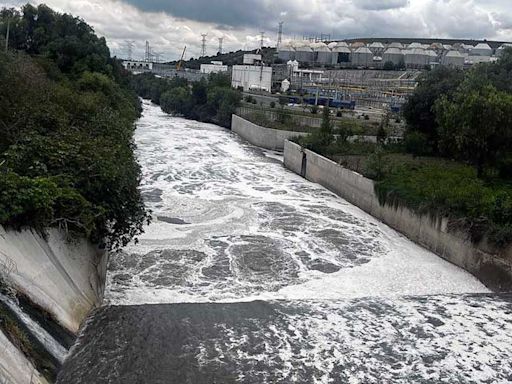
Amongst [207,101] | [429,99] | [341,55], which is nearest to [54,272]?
[429,99]

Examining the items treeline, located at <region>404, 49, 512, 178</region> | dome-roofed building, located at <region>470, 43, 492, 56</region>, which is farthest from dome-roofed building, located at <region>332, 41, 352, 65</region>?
treeline, located at <region>404, 49, 512, 178</region>

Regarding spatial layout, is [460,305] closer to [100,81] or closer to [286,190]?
[286,190]

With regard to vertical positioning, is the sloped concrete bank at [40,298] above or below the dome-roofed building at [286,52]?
below

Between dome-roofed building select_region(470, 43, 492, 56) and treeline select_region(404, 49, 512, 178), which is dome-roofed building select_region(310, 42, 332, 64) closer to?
dome-roofed building select_region(470, 43, 492, 56)

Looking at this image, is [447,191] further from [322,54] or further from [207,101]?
[322,54]

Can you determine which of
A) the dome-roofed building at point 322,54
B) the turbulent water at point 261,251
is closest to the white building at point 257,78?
the dome-roofed building at point 322,54

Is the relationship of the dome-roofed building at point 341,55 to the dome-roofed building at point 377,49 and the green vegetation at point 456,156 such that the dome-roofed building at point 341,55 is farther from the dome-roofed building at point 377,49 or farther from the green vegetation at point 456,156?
the green vegetation at point 456,156

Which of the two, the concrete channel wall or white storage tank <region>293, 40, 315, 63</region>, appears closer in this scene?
the concrete channel wall
